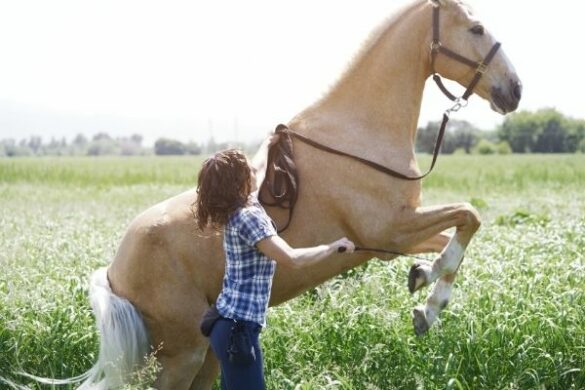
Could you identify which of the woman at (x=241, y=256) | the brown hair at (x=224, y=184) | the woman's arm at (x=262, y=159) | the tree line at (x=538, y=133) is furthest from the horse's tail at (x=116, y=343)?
the tree line at (x=538, y=133)

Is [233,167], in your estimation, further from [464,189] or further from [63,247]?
[464,189]

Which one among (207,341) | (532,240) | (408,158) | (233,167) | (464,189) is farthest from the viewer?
Result: (464,189)

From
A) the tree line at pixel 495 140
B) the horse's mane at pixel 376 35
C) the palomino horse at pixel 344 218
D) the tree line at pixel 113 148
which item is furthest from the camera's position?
the tree line at pixel 113 148

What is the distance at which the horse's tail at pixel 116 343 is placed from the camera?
5570mm

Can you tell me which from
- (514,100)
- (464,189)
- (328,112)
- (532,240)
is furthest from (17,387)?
(464,189)

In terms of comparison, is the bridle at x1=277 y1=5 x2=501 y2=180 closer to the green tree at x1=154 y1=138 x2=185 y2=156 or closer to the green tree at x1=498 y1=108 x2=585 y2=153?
the green tree at x1=498 y1=108 x2=585 y2=153

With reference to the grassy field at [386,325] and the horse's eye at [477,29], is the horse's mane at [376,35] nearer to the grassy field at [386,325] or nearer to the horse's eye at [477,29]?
the horse's eye at [477,29]

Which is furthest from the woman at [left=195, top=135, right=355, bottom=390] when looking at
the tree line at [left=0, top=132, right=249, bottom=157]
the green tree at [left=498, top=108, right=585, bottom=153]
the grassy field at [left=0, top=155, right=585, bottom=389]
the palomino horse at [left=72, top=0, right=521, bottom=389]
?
the tree line at [left=0, top=132, right=249, bottom=157]

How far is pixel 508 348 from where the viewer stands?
6.52 m

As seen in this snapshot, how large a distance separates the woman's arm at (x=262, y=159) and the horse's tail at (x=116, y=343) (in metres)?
1.19

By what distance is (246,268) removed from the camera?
476 centimetres

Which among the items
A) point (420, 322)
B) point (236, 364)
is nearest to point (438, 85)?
point (420, 322)

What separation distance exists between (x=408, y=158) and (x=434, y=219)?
1.71ft

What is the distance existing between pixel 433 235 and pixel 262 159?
1.28 m
